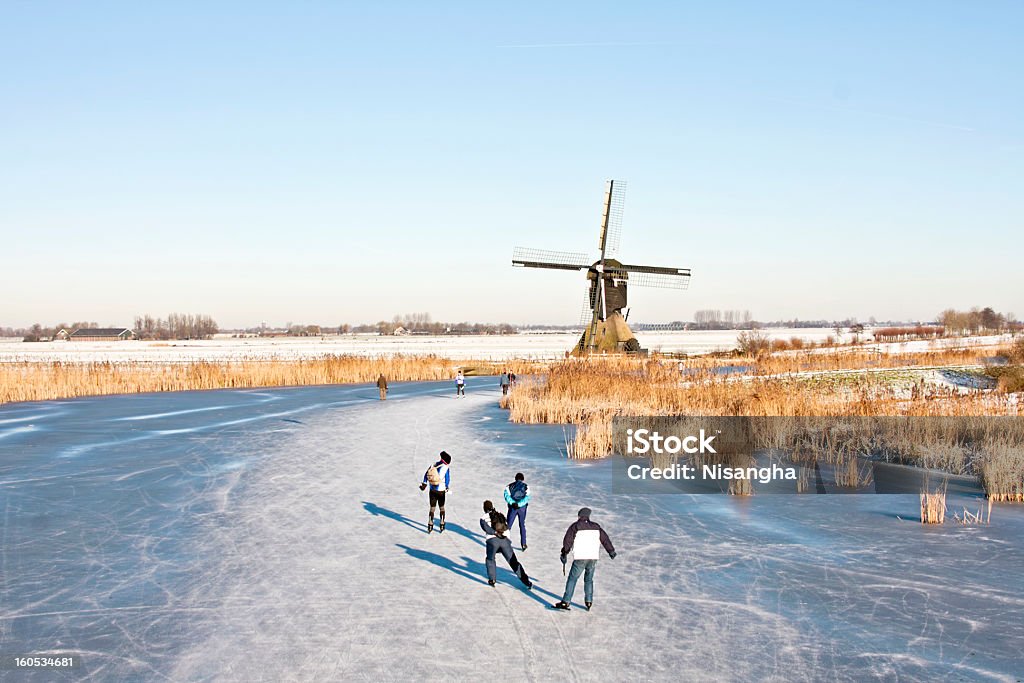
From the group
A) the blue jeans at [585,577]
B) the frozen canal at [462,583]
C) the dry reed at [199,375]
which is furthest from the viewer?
the dry reed at [199,375]

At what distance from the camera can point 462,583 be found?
9.09 meters

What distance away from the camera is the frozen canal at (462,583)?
273 inches

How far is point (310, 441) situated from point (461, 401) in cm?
1071

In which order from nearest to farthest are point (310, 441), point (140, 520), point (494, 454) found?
1. point (140, 520)
2. point (494, 454)
3. point (310, 441)

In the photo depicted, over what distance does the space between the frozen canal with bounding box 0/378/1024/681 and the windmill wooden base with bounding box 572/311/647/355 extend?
32.9 m

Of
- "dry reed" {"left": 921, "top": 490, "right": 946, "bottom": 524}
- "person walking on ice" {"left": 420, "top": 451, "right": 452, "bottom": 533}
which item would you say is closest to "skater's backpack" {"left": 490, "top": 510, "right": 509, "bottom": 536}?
"person walking on ice" {"left": 420, "top": 451, "right": 452, "bottom": 533}

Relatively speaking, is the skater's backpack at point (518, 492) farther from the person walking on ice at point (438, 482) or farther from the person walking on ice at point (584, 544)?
the person walking on ice at point (584, 544)

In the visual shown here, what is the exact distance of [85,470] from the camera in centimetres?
1648

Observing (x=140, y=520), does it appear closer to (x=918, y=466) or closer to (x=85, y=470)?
(x=85, y=470)

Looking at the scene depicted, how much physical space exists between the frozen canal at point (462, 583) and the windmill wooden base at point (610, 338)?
108 feet

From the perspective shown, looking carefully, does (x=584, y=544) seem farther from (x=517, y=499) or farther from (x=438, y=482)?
(x=438, y=482)

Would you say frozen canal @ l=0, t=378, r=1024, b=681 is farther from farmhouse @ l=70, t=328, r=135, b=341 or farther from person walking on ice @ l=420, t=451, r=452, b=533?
farmhouse @ l=70, t=328, r=135, b=341

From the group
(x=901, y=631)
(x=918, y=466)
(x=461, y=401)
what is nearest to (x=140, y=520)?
(x=901, y=631)

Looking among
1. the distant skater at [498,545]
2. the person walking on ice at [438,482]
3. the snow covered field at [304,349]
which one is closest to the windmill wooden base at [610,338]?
the snow covered field at [304,349]
